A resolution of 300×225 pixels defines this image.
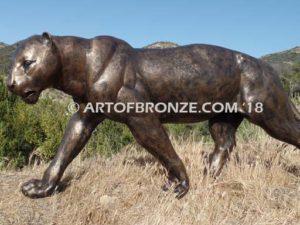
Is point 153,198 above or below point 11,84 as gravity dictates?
below

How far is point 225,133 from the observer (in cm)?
410

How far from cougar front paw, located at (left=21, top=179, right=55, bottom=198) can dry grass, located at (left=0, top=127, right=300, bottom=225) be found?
0.06 metres

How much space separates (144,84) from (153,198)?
0.93 meters

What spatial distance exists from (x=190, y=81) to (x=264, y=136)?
3.34m

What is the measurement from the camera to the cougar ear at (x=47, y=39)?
10.5 ft

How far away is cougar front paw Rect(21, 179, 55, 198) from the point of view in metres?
3.44

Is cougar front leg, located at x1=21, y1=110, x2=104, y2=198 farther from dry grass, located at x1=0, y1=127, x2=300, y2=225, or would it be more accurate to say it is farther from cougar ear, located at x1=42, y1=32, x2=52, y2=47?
cougar ear, located at x1=42, y1=32, x2=52, y2=47

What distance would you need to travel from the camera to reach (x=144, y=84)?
11.1 ft

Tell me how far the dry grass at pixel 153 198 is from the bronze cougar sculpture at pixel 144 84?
161mm
